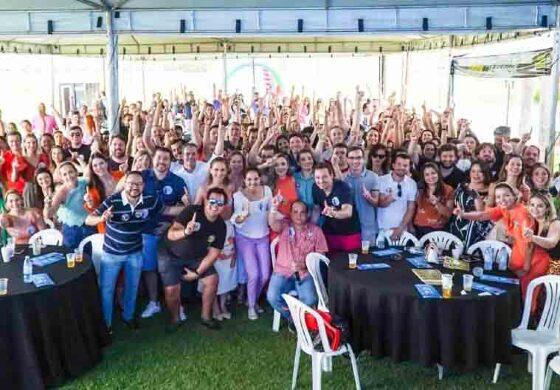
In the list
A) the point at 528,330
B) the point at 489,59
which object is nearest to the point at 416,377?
the point at 528,330

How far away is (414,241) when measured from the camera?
17.1 ft

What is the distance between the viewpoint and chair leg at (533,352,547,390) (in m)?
3.77

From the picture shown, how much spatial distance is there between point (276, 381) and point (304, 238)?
1197 mm

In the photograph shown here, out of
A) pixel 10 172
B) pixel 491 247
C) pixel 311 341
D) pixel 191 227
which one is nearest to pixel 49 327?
pixel 191 227

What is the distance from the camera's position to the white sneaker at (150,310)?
535 cm

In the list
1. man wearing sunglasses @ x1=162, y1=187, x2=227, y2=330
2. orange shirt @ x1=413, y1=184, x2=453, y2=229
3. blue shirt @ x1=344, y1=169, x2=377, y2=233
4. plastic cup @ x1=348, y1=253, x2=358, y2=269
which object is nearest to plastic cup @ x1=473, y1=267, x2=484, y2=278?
plastic cup @ x1=348, y1=253, x2=358, y2=269

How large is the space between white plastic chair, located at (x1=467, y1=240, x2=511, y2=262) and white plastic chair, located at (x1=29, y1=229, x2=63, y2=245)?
3599mm

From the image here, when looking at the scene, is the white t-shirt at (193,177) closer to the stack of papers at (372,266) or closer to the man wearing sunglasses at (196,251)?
the man wearing sunglasses at (196,251)

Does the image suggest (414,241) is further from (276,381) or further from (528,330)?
(276,381)

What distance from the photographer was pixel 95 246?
503 cm

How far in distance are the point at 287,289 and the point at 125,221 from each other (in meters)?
1.46

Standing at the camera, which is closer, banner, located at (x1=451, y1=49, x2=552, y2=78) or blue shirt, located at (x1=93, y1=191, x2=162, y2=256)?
blue shirt, located at (x1=93, y1=191, x2=162, y2=256)

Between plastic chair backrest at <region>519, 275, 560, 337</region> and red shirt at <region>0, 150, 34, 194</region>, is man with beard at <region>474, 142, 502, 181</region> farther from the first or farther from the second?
red shirt at <region>0, 150, 34, 194</region>

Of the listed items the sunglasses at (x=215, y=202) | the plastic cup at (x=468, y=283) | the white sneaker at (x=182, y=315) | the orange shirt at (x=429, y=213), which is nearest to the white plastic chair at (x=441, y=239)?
the orange shirt at (x=429, y=213)
